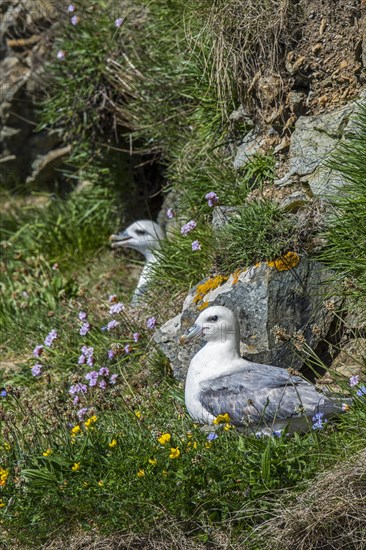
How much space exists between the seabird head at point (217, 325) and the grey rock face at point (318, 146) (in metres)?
1.05

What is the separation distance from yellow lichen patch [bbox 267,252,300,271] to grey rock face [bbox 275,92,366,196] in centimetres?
45

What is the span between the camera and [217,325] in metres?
5.27

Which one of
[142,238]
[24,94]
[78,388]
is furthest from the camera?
[24,94]

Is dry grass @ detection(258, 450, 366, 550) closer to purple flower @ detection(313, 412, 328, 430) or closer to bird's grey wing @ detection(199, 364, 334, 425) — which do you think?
purple flower @ detection(313, 412, 328, 430)

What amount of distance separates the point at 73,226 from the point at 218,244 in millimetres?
3018

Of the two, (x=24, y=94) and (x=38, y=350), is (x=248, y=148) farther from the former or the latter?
(x=24, y=94)

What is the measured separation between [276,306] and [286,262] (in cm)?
27

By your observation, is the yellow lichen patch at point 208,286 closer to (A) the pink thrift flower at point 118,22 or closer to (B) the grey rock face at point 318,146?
(B) the grey rock face at point 318,146

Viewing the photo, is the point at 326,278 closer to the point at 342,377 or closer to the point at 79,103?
the point at 342,377

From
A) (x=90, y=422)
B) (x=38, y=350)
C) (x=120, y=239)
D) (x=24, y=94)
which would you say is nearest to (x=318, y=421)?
(x=90, y=422)

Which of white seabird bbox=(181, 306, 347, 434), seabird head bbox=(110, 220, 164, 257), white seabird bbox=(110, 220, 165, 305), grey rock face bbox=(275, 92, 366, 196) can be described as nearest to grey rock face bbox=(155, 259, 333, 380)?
white seabird bbox=(181, 306, 347, 434)

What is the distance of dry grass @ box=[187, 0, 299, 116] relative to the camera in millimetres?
6285

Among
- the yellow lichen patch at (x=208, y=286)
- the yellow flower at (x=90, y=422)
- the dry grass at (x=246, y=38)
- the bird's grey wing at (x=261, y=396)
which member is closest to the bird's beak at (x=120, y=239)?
the dry grass at (x=246, y=38)

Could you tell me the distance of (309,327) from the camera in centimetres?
555
